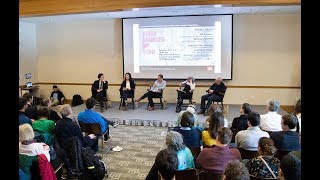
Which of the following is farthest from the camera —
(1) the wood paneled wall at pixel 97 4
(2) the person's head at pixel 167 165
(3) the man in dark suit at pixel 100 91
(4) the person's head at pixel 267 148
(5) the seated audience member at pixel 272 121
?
(3) the man in dark suit at pixel 100 91

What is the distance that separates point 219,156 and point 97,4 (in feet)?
16.3

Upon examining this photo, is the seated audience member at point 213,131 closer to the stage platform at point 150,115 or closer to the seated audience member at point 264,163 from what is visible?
the seated audience member at point 264,163

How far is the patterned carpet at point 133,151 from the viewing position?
443 cm

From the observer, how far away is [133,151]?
5.45 metres

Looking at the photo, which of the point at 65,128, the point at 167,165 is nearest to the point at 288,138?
the point at 167,165

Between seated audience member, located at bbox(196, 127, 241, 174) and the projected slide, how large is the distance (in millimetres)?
6123

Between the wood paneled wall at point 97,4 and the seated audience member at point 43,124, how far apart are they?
3.19m

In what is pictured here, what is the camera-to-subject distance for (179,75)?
916 centimetres

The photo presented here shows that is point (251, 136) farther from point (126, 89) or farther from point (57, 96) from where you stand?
point (57, 96)

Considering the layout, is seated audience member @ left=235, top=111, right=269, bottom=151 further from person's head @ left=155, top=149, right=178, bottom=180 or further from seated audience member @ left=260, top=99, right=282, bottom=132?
person's head @ left=155, top=149, right=178, bottom=180

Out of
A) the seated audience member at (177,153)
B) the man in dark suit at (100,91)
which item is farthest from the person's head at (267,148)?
the man in dark suit at (100,91)

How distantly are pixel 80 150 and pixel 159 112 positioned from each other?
454 cm
